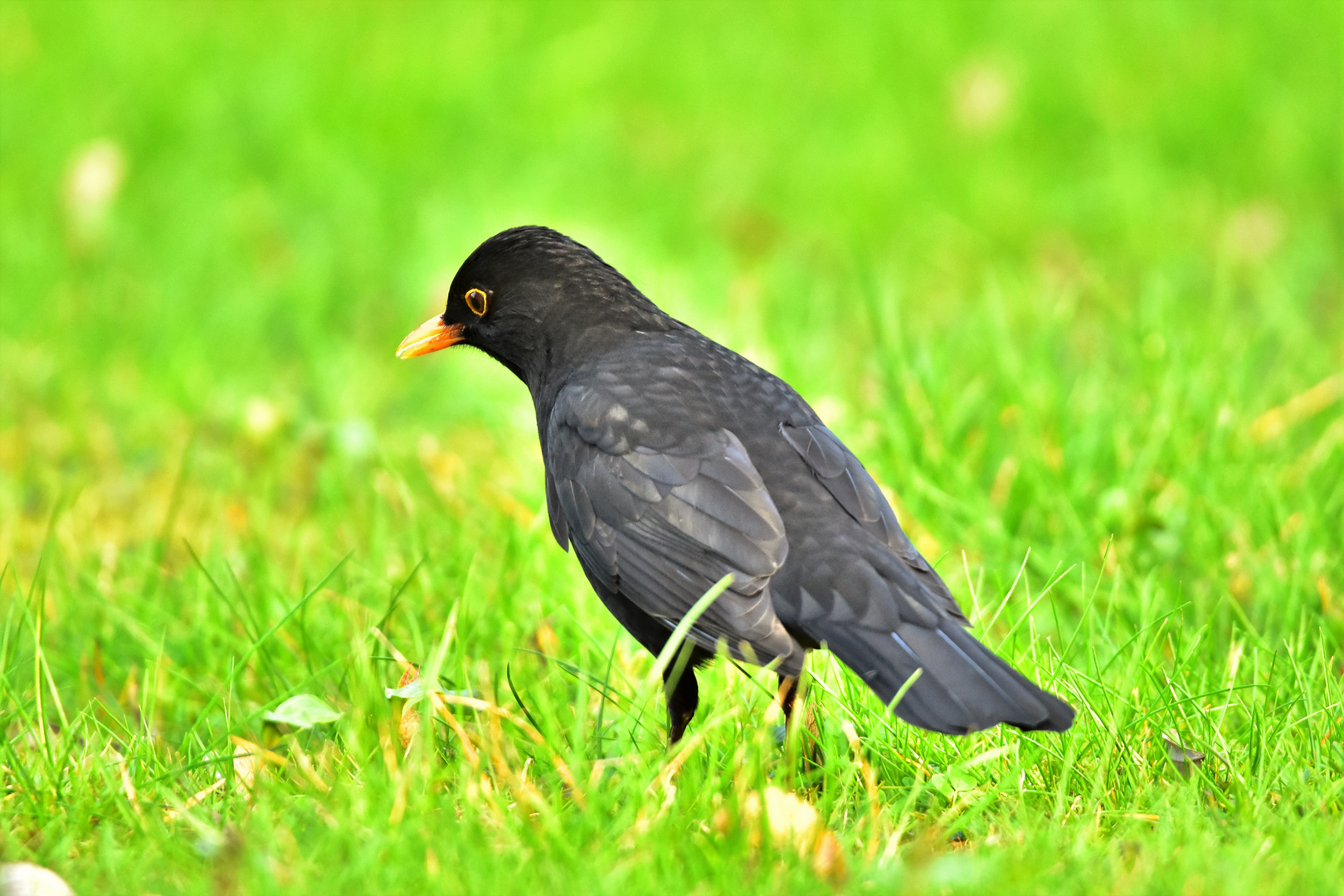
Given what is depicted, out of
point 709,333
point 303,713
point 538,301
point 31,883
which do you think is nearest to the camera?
point 31,883

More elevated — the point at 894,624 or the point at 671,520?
the point at 671,520

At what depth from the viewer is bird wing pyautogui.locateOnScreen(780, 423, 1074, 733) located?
Answer: 2.63m

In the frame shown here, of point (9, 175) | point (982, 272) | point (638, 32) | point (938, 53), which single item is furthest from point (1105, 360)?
point (9, 175)

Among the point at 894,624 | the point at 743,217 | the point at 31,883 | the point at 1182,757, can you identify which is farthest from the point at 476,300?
the point at 743,217

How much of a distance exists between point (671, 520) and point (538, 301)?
3.13 ft

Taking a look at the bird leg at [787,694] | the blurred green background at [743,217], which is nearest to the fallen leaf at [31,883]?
the bird leg at [787,694]

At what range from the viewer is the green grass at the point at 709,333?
2.71 metres

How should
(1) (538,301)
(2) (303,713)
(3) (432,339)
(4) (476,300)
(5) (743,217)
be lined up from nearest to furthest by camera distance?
(2) (303,713) → (1) (538,301) → (4) (476,300) → (3) (432,339) → (5) (743,217)

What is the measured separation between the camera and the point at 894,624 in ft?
9.48

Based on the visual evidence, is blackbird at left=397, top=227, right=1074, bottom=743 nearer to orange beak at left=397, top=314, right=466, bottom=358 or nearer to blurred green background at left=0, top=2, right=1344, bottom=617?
orange beak at left=397, top=314, right=466, bottom=358

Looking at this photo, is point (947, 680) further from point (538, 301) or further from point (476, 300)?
point (476, 300)

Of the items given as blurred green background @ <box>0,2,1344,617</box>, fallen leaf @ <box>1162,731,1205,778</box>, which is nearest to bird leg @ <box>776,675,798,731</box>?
fallen leaf @ <box>1162,731,1205,778</box>

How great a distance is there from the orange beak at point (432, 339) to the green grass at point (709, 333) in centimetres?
58

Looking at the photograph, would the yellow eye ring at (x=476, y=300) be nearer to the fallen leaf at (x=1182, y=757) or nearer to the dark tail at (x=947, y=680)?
the dark tail at (x=947, y=680)
